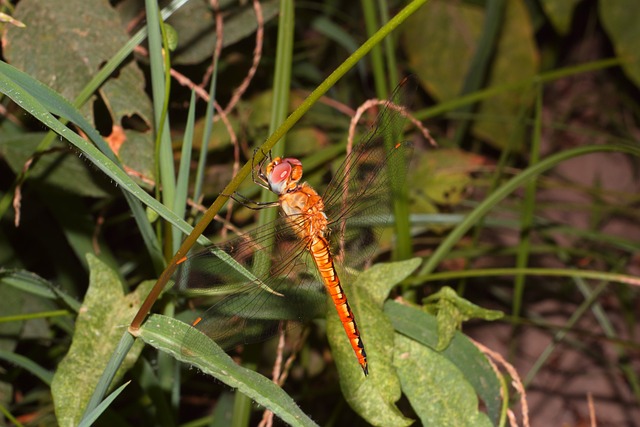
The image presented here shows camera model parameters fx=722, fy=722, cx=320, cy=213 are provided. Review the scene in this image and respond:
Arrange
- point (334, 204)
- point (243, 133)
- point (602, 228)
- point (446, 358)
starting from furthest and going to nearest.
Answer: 1. point (602, 228)
2. point (243, 133)
3. point (334, 204)
4. point (446, 358)

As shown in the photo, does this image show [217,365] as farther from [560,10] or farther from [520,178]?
[560,10]

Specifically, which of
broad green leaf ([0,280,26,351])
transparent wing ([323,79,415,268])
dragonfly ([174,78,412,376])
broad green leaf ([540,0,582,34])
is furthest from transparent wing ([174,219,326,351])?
broad green leaf ([540,0,582,34])

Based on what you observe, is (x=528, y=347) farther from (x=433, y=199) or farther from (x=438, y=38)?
(x=438, y=38)

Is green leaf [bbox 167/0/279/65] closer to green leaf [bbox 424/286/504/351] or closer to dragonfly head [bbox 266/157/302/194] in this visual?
dragonfly head [bbox 266/157/302/194]

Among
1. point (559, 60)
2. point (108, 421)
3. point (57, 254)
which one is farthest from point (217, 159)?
point (559, 60)

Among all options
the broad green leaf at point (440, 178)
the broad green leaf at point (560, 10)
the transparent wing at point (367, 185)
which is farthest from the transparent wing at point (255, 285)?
the broad green leaf at point (560, 10)

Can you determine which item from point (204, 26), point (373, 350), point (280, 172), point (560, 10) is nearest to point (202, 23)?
point (204, 26)

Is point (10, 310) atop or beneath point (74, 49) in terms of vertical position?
beneath
